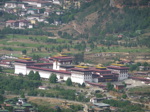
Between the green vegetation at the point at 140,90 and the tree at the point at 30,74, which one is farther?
the tree at the point at 30,74

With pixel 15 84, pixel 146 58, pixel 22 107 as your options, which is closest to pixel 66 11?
pixel 146 58

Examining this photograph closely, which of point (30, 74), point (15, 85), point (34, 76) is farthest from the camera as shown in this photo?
point (30, 74)

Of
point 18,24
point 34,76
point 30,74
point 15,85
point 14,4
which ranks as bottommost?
point 15,85

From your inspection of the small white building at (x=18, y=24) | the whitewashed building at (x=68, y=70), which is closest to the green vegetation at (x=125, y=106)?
the whitewashed building at (x=68, y=70)

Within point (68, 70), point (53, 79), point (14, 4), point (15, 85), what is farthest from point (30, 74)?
point (14, 4)

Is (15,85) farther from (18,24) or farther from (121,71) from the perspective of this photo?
(18,24)

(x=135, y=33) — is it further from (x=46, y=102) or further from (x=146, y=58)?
(x=46, y=102)

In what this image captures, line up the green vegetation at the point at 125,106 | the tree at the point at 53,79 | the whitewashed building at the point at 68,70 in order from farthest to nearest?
the whitewashed building at the point at 68,70 < the tree at the point at 53,79 < the green vegetation at the point at 125,106

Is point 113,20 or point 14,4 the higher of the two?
point 14,4

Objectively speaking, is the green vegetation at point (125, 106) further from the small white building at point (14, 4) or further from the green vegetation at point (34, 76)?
the small white building at point (14, 4)

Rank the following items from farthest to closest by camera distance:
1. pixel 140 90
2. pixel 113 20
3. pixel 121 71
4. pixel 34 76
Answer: pixel 113 20
pixel 121 71
pixel 34 76
pixel 140 90

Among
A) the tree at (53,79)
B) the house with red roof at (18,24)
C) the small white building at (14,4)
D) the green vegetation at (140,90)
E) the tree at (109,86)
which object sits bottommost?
the green vegetation at (140,90)
